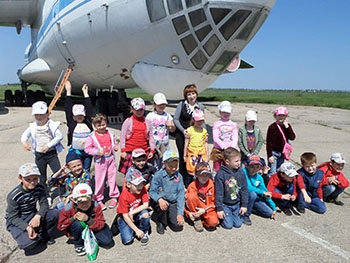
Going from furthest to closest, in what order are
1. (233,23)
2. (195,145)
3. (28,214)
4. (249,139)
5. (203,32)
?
(203,32)
(233,23)
(249,139)
(195,145)
(28,214)

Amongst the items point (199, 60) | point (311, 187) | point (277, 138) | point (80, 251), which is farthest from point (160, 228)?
point (199, 60)

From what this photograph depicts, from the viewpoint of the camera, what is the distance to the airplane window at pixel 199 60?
5906mm

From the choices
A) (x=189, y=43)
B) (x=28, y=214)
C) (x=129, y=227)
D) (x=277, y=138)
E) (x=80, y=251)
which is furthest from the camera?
(x=189, y=43)

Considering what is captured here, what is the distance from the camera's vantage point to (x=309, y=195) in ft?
13.0

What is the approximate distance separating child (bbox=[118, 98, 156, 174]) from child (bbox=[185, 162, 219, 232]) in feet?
3.03

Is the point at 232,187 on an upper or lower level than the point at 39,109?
lower

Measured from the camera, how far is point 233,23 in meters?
5.48

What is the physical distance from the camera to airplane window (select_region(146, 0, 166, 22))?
5.80 meters

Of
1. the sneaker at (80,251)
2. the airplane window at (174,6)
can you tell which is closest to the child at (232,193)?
the sneaker at (80,251)

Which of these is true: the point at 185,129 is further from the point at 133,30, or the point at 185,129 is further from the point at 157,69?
the point at 133,30

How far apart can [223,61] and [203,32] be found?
849 mm

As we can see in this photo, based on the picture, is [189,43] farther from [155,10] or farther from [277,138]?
[277,138]

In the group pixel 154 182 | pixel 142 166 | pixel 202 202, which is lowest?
pixel 202 202

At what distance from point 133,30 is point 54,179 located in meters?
3.95
